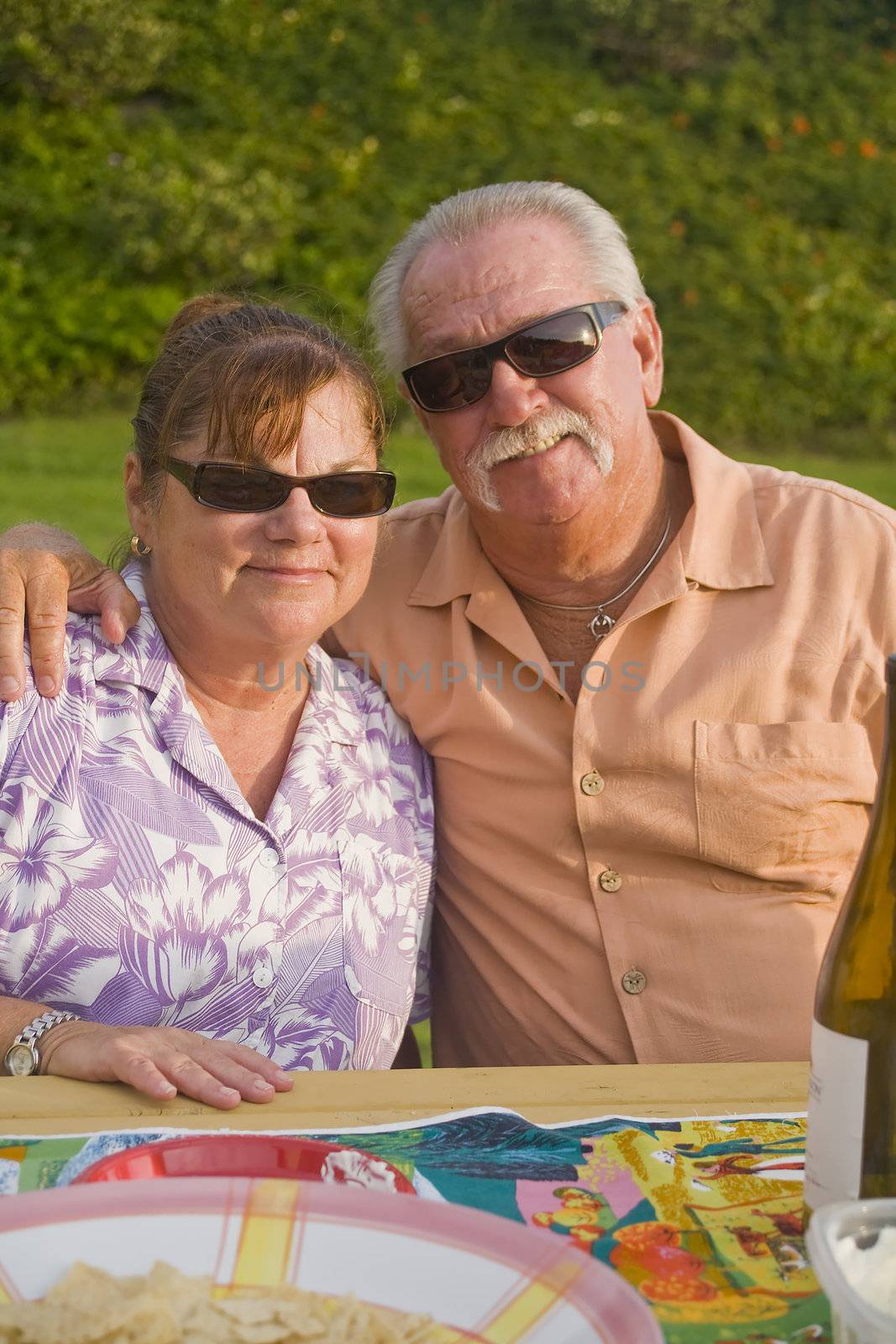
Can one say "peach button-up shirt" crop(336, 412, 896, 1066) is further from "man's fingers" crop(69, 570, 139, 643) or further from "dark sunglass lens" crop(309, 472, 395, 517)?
"man's fingers" crop(69, 570, 139, 643)

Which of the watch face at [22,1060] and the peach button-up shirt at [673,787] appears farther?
the peach button-up shirt at [673,787]

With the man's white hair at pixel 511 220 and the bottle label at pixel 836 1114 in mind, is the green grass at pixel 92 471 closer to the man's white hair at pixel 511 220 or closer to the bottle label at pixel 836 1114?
the man's white hair at pixel 511 220

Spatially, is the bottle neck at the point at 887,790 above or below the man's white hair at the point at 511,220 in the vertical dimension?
below

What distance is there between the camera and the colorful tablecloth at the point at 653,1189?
51.7 inches

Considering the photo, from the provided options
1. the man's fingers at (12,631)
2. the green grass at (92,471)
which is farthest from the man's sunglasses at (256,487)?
the green grass at (92,471)

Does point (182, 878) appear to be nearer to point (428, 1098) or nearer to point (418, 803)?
point (418, 803)

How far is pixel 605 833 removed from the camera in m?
2.61

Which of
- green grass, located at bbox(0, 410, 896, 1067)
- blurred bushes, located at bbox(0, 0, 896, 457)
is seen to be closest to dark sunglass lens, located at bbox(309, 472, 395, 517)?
green grass, located at bbox(0, 410, 896, 1067)

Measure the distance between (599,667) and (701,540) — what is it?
31cm

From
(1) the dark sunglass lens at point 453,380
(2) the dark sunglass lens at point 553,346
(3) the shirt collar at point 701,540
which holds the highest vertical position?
(2) the dark sunglass lens at point 553,346

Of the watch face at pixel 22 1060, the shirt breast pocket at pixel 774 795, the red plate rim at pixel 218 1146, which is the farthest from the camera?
the shirt breast pocket at pixel 774 795

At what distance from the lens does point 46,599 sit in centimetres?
236

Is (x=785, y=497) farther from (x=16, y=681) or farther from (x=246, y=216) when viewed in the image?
(x=246, y=216)

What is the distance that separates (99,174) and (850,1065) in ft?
33.8
